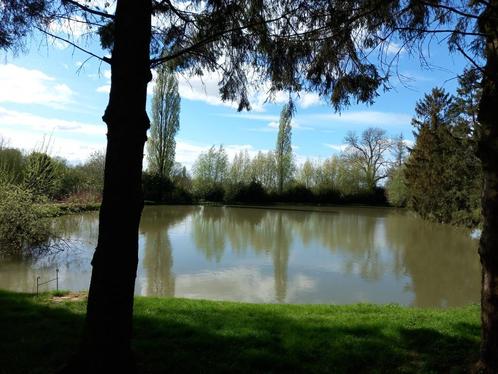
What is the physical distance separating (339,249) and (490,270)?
37.9 feet

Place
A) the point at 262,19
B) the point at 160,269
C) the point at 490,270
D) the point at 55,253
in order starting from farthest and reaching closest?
the point at 55,253, the point at 160,269, the point at 262,19, the point at 490,270

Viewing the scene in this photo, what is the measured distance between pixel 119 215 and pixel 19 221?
351 inches

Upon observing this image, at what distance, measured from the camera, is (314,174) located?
145 ft

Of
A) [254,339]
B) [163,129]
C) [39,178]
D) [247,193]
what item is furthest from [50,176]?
[247,193]

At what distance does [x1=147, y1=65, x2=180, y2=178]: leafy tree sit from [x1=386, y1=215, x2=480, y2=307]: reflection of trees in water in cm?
2151

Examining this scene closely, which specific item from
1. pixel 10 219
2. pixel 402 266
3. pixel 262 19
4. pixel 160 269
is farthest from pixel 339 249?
pixel 262 19

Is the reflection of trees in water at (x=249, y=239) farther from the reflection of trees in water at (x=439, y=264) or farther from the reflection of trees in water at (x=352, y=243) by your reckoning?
the reflection of trees in water at (x=439, y=264)

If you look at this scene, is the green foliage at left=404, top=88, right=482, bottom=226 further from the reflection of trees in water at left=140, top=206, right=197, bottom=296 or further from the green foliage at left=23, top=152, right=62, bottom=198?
the green foliage at left=23, top=152, right=62, bottom=198

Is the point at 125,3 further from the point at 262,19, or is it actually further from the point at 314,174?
the point at 314,174

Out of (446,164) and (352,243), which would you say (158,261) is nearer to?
(352,243)

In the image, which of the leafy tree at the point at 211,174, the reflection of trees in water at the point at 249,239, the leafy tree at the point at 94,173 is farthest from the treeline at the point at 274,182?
the reflection of trees in water at the point at 249,239

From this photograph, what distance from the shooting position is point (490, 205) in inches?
99.7

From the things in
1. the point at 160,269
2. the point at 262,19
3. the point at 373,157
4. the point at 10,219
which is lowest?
the point at 160,269

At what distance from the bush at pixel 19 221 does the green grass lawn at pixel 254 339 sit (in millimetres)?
5371
